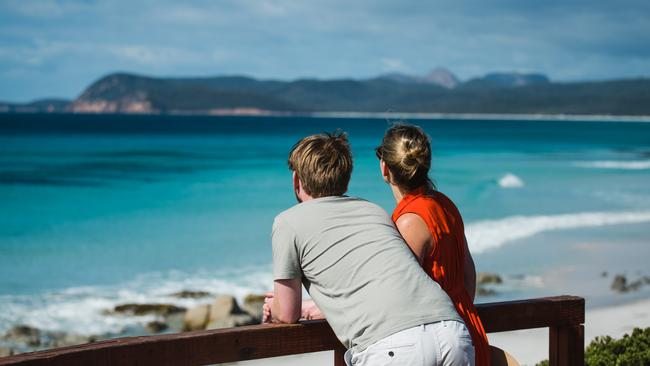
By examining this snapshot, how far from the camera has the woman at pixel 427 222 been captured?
2.65 m

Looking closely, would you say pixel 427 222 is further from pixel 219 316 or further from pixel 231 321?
pixel 219 316

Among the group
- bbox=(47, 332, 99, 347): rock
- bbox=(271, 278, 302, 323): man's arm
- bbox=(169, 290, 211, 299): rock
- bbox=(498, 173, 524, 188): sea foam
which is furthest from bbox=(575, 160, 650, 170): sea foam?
bbox=(271, 278, 302, 323): man's arm

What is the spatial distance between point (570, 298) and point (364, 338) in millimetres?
1209

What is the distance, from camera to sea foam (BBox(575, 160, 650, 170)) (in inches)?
1457

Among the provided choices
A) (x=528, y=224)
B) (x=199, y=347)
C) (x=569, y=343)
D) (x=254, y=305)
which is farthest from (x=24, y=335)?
(x=528, y=224)

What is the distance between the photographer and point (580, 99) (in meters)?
197

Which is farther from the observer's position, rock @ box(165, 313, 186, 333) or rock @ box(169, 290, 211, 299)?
rock @ box(169, 290, 211, 299)

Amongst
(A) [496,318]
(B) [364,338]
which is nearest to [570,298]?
(A) [496,318]

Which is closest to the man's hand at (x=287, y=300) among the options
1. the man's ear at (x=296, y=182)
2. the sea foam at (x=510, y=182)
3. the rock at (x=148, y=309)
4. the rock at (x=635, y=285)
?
the man's ear at (x=296, y=182)

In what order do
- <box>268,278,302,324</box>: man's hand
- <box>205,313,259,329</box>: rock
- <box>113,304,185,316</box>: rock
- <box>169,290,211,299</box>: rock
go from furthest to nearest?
<box>169,290,211,299</box>: rock, <box>113,304,185,316</box>: rock, <box>205,313,259,329</box>: rock, <box>268,278,302,324</box>: man's hand

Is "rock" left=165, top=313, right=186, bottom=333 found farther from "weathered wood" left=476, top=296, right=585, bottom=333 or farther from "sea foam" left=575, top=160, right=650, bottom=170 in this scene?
"sea foam" left=575, top=160, right=650, bottom=170

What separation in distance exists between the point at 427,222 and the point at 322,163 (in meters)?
0.43

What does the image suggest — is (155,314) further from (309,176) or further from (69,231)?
(69,231)

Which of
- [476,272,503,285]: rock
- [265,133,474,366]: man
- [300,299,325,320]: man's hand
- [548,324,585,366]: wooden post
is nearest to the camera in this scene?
[265,133,474,366]: man
